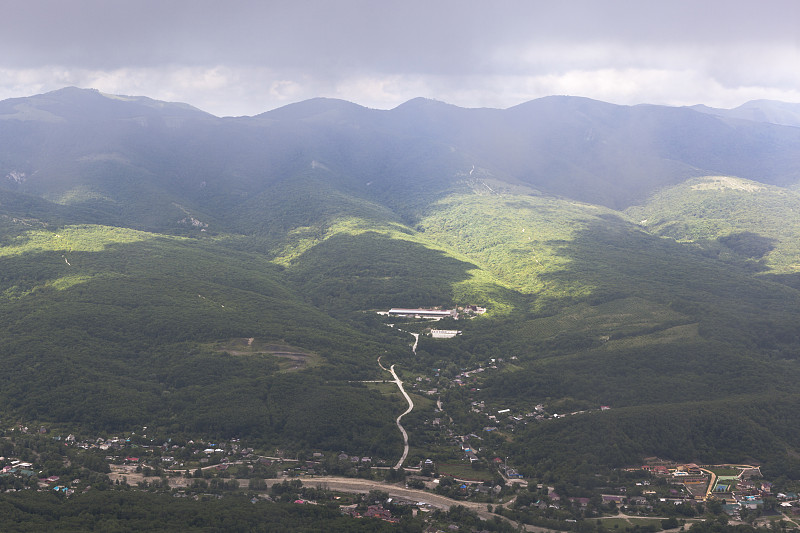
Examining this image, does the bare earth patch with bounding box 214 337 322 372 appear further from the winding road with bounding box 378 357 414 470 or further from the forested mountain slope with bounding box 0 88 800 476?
the winding road with bounding box 378 357 414 470

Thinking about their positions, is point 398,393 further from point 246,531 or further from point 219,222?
point 219,222

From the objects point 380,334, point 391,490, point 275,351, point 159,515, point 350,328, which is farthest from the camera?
point 350,328

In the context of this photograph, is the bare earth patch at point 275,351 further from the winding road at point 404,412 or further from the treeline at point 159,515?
the treeline at point 159,515

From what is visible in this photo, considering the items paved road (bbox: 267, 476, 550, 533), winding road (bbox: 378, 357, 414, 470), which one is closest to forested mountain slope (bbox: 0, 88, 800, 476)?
winding road (bbox: 378, 357, 414, 470)

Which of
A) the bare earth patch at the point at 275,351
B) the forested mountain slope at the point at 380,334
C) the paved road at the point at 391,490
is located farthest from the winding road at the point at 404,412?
the bare earth patch at the point at 275,351

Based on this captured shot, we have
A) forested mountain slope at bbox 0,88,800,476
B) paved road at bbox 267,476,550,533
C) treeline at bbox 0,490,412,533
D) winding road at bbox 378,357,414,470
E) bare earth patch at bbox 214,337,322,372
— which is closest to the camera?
treeline at bbox 0,490,412,533

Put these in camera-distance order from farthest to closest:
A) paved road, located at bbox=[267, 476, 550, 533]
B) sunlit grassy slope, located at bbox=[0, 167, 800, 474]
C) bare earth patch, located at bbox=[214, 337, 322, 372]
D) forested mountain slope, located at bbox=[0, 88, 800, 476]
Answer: bare earth patch, located at bbox=[214, 337, 322, 372] → sunlit grassy slope, located at bbox=[0, 167, 800, 474] → forested mountain slope, located at bbox=[0, 88, 800, 476] → paved road, located at bbox=[267, 476, 550, 533]

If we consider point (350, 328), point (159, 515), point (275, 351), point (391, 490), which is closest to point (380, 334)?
point (350, 328)

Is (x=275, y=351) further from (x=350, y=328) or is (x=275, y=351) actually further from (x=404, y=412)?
(x=404, y=412)

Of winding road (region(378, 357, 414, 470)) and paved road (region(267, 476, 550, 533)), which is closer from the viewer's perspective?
paved road (region(267, 476, 550, 533))

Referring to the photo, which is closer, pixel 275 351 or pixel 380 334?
pixel 275 351

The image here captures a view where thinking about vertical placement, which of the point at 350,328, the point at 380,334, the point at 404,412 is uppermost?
the point at 350,328
